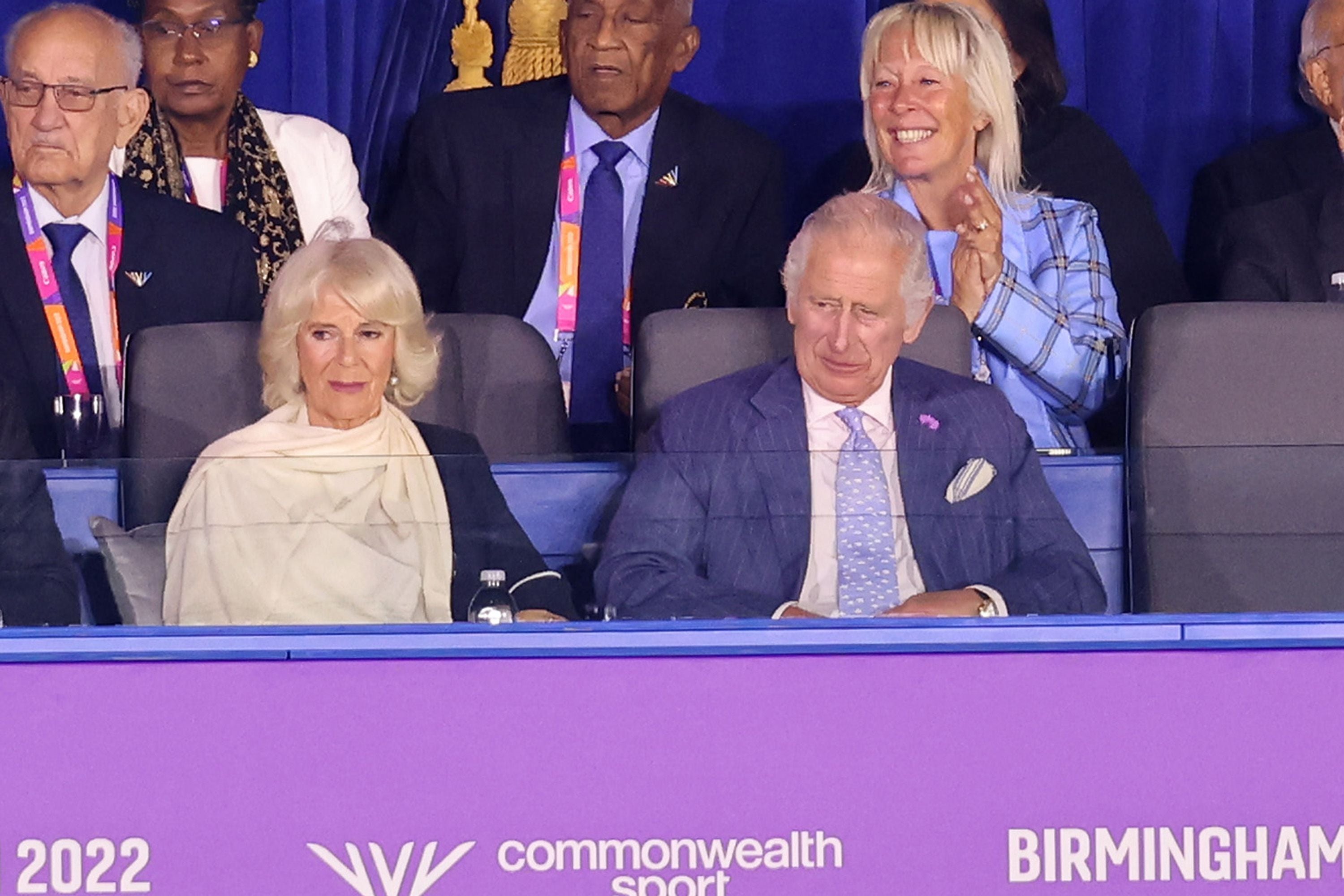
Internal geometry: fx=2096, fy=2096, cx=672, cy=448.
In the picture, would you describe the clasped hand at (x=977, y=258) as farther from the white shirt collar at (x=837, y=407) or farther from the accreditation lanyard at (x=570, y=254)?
the accreditation lanyard at (x=570, y=254)

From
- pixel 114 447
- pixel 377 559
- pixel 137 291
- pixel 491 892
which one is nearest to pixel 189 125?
pixel 137 291

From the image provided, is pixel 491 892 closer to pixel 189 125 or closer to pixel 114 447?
pixel 114 447

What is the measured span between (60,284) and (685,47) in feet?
4.16

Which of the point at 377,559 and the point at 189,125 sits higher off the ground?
the point at 189,125

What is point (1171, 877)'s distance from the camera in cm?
213

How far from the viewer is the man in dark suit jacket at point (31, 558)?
217 cm

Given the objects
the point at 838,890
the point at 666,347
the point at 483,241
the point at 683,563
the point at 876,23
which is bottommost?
the point at 838,890

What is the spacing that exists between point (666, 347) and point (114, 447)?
0.90 metres

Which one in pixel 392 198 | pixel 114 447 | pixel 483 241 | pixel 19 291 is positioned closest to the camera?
pixel 114 447

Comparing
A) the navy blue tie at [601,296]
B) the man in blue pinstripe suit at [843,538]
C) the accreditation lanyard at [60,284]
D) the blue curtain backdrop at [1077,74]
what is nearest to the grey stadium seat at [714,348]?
the man in blue pinstripe suit at [843,538]

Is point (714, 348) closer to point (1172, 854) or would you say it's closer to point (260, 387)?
point (260, 387)

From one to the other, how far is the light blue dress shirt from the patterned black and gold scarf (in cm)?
47

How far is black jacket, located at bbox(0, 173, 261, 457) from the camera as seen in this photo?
346 cm

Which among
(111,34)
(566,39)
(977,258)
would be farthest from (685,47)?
(111,34)
